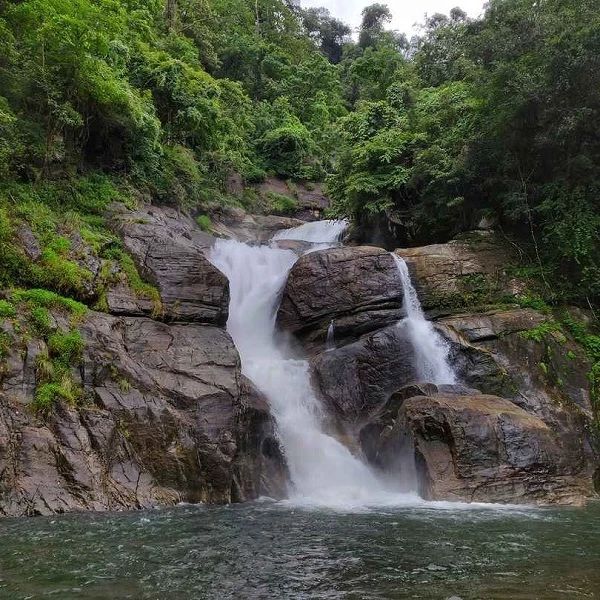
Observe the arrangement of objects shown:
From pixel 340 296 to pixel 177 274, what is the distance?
18.3 ft

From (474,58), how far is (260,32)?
40.5 m

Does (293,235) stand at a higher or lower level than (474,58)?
lower

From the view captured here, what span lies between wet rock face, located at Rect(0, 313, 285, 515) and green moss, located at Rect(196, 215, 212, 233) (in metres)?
11.4

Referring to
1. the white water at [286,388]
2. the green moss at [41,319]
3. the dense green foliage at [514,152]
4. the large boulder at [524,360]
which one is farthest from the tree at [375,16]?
the green moss at [41,319]

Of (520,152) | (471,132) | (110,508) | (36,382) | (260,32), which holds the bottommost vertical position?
(110,508)

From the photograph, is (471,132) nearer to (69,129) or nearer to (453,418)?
(453,418)

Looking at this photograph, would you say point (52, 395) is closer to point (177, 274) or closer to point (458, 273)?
point (177, 274)

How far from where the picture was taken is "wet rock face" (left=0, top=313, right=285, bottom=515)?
10.2m

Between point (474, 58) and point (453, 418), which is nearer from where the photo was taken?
point (453, 418)

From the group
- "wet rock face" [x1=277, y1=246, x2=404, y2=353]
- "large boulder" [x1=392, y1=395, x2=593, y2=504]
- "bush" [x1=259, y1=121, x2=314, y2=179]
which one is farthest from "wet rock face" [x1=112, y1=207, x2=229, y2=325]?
"bush" [x1=259, y1=121, x2=314, y2=179]

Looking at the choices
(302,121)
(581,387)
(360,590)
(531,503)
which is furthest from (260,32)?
(360,590)

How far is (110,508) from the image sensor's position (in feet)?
34.2

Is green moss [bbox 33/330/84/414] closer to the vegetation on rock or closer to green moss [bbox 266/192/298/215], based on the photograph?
the vegetation on rock

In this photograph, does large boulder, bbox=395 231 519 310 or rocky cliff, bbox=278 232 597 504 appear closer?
rocky cliff, bbox=278 232 597 504
